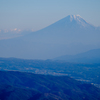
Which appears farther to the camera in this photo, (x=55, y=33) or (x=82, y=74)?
(x=55, y=33)

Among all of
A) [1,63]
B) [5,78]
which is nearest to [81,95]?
[5,78]

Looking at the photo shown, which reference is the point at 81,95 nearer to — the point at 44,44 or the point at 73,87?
the point at 73,87

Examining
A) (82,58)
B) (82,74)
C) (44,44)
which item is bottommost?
(82,74)

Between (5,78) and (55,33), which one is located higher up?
(55,33)

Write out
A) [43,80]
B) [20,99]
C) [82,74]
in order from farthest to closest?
[82,74] < [43,80] < [20,99]

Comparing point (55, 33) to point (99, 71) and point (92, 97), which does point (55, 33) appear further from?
point (92, 97)

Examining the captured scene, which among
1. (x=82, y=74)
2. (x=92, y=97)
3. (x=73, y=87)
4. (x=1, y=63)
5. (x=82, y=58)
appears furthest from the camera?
(x=82, y=58)

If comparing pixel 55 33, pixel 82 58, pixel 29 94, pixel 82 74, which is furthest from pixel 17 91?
pixel 55 33
